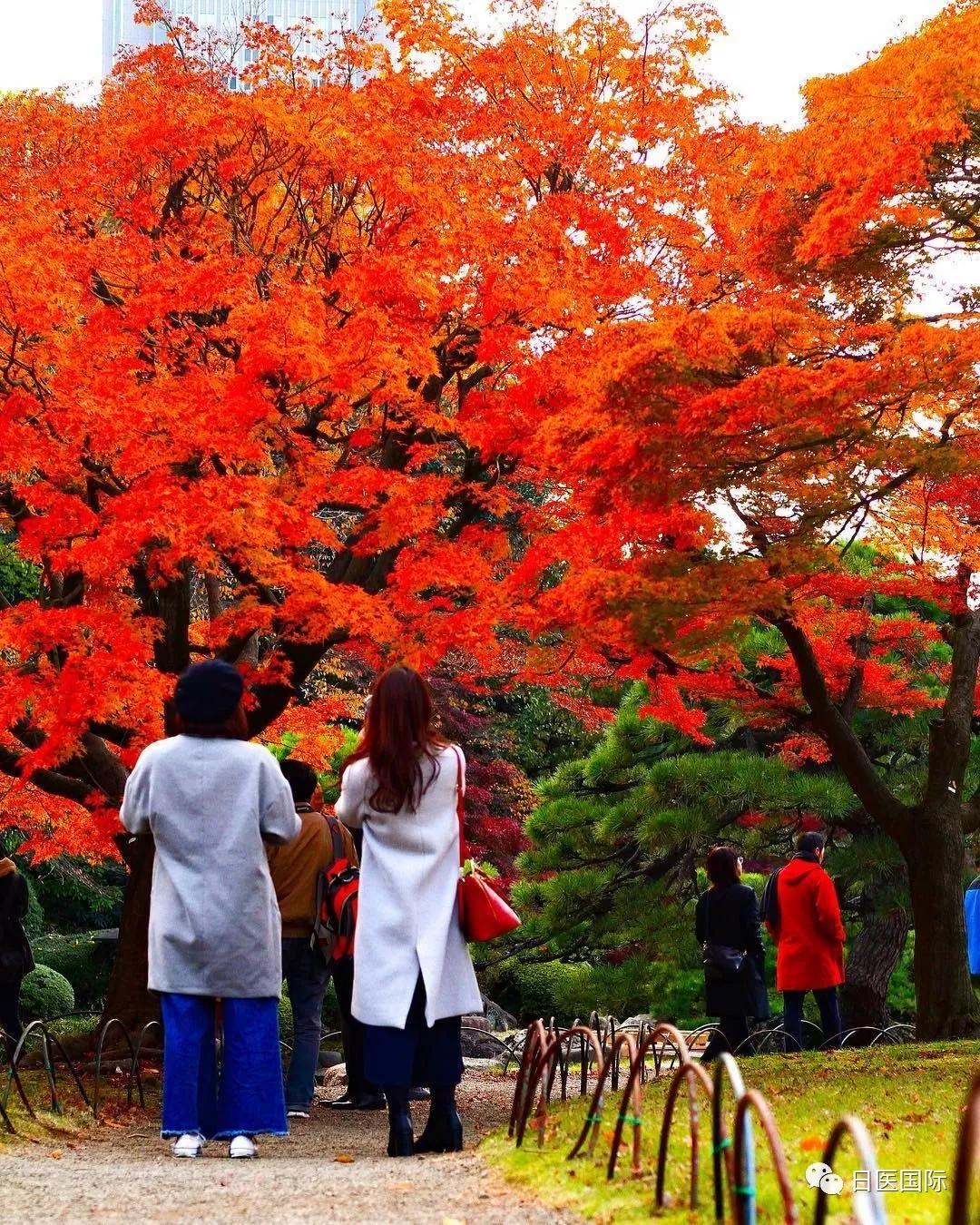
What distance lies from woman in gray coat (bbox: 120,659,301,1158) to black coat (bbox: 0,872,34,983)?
425 cm

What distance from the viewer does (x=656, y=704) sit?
11039mm

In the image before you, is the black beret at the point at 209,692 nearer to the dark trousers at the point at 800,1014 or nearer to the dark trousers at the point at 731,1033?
the dark trousers at the point at 731,1033

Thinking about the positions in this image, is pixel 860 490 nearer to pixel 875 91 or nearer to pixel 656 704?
pixel 875 91

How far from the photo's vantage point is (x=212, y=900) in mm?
4559

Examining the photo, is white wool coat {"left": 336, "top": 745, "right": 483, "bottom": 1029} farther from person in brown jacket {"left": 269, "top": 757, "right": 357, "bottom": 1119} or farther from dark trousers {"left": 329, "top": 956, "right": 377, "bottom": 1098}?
dark trousers {"left": 329, "top": 956, "right": 377, "bottom": 1098}

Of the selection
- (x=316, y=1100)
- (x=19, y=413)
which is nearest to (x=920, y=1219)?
(x=316, y=1100)

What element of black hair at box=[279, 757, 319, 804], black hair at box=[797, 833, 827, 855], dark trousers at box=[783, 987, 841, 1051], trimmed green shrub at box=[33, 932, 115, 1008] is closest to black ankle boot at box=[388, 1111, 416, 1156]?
black hair at box=[279, 757, 319, 804]

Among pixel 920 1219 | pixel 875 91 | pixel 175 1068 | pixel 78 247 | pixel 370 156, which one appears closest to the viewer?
pixel 920 1219

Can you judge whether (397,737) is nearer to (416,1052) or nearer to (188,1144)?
(416,1052)

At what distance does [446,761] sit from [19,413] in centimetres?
490

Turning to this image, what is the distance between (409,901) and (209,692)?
0.97 meters

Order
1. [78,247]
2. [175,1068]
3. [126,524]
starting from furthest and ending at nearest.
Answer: [78,247] → [126,524] → [175,1068]

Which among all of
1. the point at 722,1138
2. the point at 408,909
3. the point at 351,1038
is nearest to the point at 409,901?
the point at 408,909

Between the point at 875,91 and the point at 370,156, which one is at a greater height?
the point at 370,156
